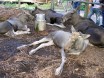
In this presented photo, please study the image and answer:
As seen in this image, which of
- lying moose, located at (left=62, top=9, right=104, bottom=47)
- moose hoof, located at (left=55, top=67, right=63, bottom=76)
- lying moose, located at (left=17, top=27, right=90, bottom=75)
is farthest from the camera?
lying moose, located at (left=62, top=9, right=104, bottom=47)

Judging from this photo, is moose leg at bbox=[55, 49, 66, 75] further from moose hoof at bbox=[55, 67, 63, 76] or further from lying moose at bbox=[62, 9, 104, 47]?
lying moose at bbox=[62, 9, 104, 47]

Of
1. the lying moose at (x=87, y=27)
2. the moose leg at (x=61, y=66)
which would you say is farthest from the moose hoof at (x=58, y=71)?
the lying moose at (x=87, y=27)

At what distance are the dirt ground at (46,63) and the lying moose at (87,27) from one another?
0.27 meters

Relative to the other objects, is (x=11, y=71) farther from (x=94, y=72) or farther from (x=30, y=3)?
(x=30, y=3)

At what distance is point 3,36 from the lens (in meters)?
8.00

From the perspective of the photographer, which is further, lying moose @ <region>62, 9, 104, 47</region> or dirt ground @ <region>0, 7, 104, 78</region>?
lying moose @ <region>62, 9, 104, 47</region>

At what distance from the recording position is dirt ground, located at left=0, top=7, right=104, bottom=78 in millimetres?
5340

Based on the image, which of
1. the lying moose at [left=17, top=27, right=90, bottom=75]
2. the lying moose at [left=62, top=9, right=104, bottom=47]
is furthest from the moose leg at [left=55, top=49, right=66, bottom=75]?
the lying moose at [left=62, top=9, right=104, bottom=47]

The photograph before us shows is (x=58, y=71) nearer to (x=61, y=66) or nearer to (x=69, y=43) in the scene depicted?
(x=61, y=66)

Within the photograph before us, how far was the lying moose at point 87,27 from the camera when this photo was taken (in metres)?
7.36

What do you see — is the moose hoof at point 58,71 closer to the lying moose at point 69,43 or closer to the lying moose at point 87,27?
the lying moose at point 69,43

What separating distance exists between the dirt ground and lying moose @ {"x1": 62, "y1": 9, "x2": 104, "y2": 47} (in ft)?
0.90

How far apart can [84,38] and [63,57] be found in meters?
0.75

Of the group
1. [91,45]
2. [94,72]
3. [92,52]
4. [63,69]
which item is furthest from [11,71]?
[91,45]
